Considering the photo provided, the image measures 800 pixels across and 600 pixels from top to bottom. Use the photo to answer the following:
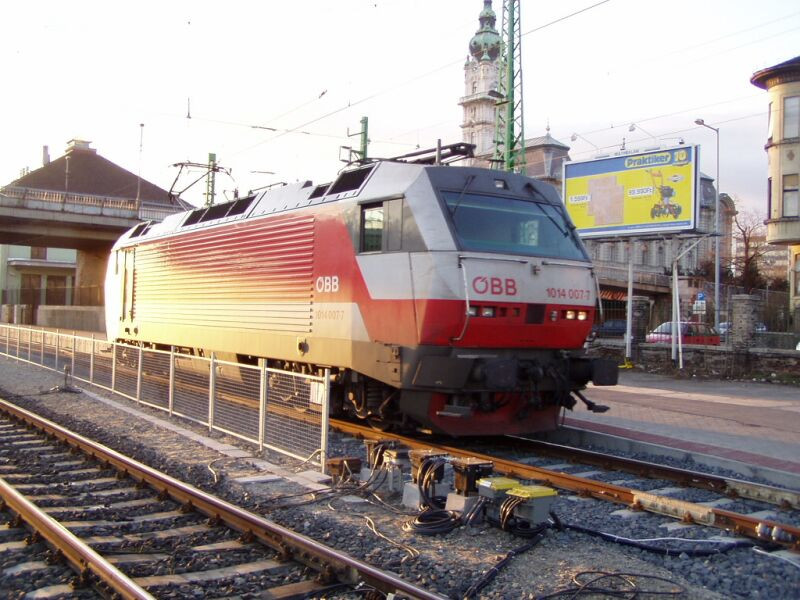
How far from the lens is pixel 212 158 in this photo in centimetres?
3206

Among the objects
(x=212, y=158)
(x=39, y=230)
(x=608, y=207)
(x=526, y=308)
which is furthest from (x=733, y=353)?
(x=39, y=230)

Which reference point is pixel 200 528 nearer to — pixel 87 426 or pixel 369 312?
pixel 369 312

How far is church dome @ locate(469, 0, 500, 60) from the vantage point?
103938 millimetres

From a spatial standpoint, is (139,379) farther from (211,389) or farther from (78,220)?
(78,220)

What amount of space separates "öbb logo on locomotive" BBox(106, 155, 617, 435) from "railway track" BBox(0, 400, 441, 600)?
124 inches

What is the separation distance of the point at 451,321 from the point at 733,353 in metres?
13.7

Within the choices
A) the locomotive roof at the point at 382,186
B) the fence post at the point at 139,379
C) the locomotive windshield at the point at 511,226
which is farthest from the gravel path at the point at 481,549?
the fence post at the point at 139,379

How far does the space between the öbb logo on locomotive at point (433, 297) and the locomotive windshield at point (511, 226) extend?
2cm

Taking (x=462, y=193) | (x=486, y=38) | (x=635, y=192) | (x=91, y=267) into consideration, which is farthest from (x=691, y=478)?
(x=486, y=38)

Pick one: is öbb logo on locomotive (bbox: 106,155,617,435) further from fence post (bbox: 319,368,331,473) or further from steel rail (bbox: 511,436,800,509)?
fence post (bbox: 319,368,331,473)

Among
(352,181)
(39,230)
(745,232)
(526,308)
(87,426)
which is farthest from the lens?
(745,232)

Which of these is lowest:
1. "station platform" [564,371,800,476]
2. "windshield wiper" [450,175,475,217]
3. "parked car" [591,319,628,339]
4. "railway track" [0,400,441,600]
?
"railway track" [0,400,441,600]

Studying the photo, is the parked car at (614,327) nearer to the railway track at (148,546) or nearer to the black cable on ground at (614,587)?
the railway track at (148,546)

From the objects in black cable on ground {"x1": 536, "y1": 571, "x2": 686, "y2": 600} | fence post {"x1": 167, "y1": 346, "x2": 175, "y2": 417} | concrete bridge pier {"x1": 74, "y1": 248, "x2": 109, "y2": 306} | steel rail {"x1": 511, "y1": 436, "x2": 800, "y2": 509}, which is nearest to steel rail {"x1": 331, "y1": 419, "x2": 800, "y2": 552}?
steel rail {"x1": 511, "y1": 436, "x2": 800, "y2": 509}
